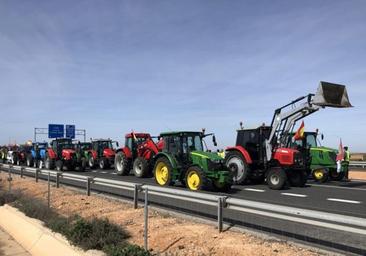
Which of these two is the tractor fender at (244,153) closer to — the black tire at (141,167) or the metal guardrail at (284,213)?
the black tire at (141,167)

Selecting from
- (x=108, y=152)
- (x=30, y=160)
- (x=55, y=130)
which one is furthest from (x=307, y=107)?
(x=55, y=130)

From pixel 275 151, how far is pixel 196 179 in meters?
4.26

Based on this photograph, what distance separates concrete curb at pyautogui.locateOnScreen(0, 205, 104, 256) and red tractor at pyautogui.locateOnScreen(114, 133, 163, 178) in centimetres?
1000

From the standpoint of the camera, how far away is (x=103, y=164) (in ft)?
99.6

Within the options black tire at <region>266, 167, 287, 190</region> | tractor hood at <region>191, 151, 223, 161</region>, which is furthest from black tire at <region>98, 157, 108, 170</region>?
black tire at <region>266, 167, 287, 190</region>

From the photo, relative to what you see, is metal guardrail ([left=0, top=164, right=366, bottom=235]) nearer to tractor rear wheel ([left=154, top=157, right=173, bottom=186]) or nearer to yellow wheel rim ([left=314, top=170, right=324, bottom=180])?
tractor rear wheel ([left=154, top=157, right=173, bottom=186])

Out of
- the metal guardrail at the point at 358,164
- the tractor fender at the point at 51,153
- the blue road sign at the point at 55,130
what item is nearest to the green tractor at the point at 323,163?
the metal guardrail at the point at 358,164

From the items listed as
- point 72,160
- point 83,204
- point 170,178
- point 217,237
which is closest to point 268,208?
point 217,237

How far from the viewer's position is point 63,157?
29.7 metres

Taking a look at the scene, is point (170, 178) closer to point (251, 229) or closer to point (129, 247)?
point (251, 229)

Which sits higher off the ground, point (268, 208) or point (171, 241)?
point (268, 208)

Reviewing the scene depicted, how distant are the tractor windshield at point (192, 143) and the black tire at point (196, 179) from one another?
1714 millimetres

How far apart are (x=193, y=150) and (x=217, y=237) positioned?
9.91m

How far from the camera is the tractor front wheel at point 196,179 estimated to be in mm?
15289
